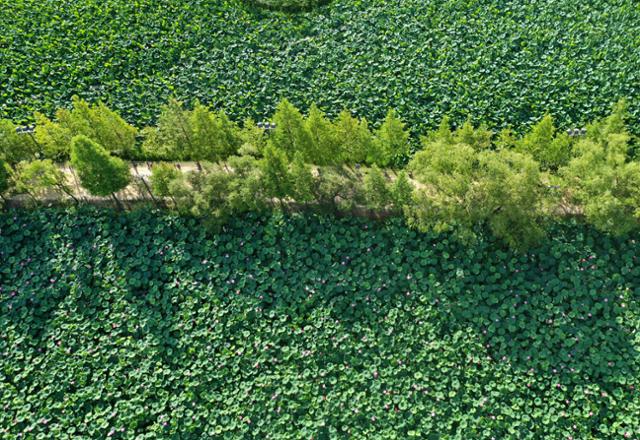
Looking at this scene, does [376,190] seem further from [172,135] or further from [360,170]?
[172,135]

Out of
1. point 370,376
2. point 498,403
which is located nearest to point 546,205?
point 498,403

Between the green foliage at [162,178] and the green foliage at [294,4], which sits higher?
the green foliage at [294,4]

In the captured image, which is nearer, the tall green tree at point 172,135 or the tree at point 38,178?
the tree at point 38,178

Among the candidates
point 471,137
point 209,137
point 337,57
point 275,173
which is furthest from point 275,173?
point 337,57

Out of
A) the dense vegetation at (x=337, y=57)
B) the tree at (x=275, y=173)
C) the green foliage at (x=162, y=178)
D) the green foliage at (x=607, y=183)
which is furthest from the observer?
the dense vegetation at (x=337, y=57)

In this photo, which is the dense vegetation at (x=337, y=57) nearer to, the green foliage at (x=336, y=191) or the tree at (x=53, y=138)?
the tree at (x=53, y=138)

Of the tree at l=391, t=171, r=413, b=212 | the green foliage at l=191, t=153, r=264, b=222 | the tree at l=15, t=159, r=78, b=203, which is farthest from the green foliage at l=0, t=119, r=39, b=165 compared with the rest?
the tree at l=391, t=171, r=413, b=212

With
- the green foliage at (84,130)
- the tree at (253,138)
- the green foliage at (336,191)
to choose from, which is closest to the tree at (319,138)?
the green foliage at (336,191)
